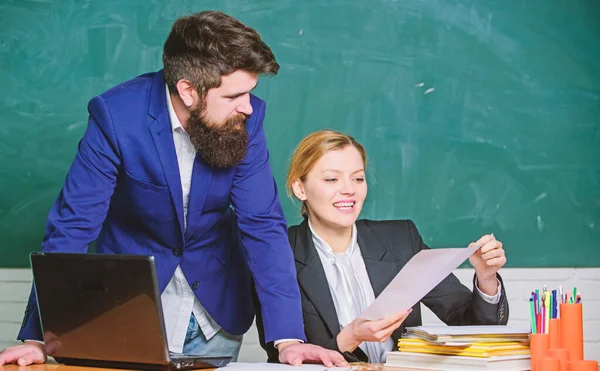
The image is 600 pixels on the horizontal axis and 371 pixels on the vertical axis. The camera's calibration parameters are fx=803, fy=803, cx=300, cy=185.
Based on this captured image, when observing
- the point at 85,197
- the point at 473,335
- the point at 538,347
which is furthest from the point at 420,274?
the point at 85,197

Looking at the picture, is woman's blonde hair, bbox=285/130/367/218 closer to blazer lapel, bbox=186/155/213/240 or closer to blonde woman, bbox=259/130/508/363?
blonde woman, bbox=259/130/508/363

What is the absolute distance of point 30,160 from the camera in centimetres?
354

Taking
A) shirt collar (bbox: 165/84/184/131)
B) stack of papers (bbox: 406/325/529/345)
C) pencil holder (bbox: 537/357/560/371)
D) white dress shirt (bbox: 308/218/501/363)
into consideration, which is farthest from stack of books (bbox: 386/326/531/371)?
shirt collar (bbox: 165/84/184/131)

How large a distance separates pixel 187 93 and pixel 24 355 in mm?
779

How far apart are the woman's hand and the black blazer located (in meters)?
0.10

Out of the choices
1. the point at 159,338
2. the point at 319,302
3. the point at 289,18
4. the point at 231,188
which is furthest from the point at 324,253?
the point at 289,18

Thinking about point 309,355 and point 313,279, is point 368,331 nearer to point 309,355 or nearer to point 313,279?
point 309,355

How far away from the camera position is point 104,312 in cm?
170

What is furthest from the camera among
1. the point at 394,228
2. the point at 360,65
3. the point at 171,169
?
the point at 360,65

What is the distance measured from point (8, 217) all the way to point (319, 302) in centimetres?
177

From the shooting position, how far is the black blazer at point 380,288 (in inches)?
91.6

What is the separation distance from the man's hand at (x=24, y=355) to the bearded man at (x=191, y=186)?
0.24 feet

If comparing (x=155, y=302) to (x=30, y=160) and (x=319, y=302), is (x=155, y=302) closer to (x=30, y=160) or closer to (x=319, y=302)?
(x=319, y=302)

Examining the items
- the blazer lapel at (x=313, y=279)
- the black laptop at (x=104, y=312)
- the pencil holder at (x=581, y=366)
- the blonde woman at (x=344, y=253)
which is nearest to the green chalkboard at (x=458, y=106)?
the blonde woman at (x=344, y=253)
